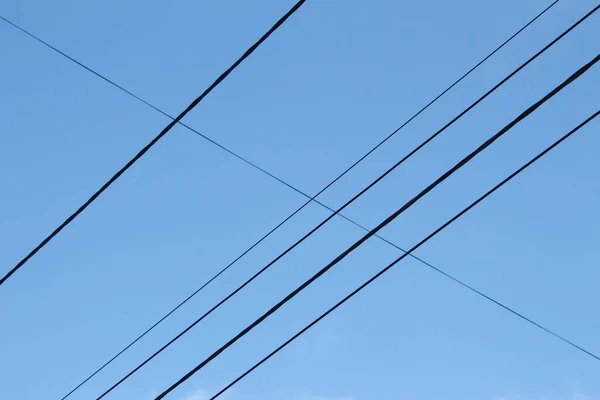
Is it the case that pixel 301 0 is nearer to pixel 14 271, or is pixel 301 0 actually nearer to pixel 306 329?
pixel 306 329

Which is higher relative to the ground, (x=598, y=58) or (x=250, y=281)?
(x=250, y=281)

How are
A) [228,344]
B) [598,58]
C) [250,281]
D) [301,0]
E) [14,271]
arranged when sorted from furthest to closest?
1. [250,281]
2. [14,271]
3. [228,344]
4. [301,0]
5. [598,58]

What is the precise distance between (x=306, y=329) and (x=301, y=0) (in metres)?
2.52

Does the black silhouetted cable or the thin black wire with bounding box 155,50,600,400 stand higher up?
the black silhouetted cable

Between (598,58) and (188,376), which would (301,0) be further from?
(188,376)

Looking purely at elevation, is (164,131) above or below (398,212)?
above

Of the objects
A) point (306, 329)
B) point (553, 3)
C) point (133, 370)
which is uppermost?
point (553, 3)

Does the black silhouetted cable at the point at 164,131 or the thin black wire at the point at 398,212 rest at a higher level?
the black silhouetted cable at the point at 164,131

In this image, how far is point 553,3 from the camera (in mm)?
5445

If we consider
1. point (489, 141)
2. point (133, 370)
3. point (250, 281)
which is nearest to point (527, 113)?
point (489, 141)

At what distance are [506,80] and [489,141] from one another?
77 cm

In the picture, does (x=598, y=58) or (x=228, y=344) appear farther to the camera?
(x=228, y=344)

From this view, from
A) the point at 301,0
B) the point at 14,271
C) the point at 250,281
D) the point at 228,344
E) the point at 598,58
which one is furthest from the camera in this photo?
the point at 250,281

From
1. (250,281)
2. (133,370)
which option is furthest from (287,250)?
(133,370)
